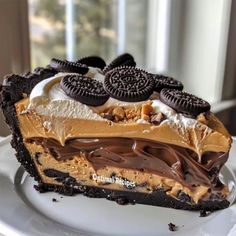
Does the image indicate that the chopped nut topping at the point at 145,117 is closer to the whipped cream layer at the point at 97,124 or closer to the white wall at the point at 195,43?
the whipped cream layer at the point at 97,124

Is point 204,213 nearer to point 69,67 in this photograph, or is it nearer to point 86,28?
point 69,67

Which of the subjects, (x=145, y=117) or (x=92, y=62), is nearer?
(x=145, y=117)

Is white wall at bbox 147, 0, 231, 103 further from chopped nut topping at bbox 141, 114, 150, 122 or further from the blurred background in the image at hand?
chopped nut topping at bbox 141, 114, 150, 122

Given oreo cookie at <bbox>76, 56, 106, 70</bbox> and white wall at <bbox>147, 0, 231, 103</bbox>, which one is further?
white wall at <bbox>147, 0, 231, 103</bbox>

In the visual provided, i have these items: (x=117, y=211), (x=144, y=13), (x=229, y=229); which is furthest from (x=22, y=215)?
(x=144, y=13)

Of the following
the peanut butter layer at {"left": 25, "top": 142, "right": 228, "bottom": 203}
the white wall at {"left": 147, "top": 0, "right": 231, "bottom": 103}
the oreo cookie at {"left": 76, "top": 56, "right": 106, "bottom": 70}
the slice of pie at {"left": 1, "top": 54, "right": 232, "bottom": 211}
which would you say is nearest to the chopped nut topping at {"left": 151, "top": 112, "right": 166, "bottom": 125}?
the slice of pie at {"left": 1, "top": 54, "right": 232, "bottom": 211}

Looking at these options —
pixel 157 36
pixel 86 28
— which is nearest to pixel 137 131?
pixel 86 28

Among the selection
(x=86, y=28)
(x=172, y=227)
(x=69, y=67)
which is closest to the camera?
(x=172, y=227)
